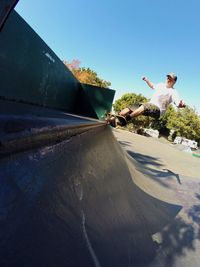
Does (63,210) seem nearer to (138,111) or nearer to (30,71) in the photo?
(138,111)

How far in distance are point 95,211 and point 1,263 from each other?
1014 millimetres

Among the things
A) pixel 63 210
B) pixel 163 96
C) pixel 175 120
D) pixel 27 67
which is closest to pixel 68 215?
pixel 63 210

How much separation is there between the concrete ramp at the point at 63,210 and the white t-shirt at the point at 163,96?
3.86 m

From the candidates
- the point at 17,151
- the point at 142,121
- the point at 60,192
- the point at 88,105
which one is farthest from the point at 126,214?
the point at 142,121

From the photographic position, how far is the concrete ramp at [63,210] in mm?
1098

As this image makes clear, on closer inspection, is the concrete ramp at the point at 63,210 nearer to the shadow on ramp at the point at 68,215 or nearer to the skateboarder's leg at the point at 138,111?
the shadow on ramp at the point at 68,215

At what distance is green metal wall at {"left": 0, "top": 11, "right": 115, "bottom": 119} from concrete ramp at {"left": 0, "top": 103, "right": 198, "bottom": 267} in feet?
10.9

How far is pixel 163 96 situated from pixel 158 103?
0.20m

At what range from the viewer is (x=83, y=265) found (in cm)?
126

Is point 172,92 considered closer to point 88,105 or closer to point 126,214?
point 126,214

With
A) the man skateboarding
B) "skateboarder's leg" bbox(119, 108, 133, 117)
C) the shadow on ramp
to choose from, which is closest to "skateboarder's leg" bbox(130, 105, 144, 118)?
the man skateboarding

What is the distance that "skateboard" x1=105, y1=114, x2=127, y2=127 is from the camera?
563 centimetres

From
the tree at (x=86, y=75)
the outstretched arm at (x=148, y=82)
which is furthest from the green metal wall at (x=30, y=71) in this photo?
the tree at (x=86, y=75)

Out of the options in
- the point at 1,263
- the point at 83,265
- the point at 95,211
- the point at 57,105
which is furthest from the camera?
the point at 57,105
